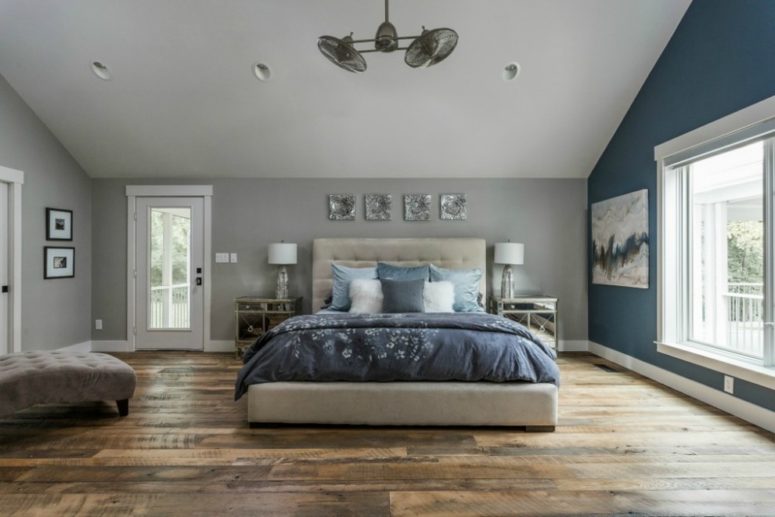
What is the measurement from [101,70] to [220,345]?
317cm

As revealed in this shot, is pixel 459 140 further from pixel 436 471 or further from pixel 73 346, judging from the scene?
pixel 73 346

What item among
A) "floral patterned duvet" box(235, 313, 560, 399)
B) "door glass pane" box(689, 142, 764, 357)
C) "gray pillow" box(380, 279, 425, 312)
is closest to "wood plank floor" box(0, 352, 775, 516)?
"floral patterned duvet" box(235, 313, 560, 399)

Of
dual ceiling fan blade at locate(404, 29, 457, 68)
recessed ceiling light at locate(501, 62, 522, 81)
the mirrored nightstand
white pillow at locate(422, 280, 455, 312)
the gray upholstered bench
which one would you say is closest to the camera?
dual ceiling fan blade at locate(404, 29, 457, 68)

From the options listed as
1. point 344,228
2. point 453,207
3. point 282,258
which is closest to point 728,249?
point 453,207

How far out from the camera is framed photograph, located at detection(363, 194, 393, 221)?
5066 mm

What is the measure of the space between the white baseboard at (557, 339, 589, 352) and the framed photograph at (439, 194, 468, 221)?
1.95 metres

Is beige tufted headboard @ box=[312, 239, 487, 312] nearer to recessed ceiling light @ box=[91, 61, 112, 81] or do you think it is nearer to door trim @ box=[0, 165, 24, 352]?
A: recessed ceiling light @ box=[91, 61, 112, 81]

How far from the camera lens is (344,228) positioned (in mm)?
5098

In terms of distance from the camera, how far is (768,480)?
208 centimetres

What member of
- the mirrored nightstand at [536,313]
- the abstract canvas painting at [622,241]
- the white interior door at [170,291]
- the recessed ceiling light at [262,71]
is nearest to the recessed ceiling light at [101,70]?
the recessed ceiling light at [262,71]

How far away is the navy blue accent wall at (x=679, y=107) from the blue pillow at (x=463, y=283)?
5.08ft

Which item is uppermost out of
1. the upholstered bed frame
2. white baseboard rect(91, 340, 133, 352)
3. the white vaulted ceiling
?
the white vaulted ceiling

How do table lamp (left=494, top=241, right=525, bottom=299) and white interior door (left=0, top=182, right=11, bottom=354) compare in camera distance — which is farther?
table lamp (left=494, top=241, right=525, bottom=299)

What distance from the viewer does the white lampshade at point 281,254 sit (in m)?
4.73
